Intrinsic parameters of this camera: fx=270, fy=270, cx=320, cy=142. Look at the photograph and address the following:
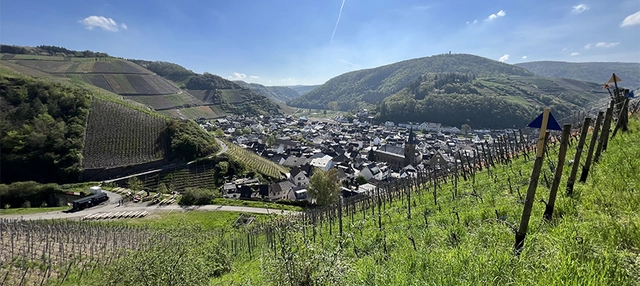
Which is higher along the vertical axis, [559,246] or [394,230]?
[559,246]

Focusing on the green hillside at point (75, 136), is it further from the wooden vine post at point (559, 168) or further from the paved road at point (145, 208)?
the wooden vine post at point (559, 168)

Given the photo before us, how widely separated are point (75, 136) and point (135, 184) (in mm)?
21237

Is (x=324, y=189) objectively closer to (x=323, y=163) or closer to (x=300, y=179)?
(x=300, y=179)

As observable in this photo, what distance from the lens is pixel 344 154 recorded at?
3627 inches

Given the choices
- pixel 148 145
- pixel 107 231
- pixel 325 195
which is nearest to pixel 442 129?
pixel 325 195

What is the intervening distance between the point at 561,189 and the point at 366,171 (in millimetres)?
61025

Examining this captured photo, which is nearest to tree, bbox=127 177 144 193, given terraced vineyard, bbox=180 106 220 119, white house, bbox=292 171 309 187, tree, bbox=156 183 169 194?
tree, bbox=156 183 169 194

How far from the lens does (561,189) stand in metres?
7.64

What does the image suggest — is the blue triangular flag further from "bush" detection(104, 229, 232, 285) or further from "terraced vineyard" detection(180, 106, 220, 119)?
"terraced vineyard" detection(180, 106, 220, 119)

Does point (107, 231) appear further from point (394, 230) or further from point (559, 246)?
point (559, 246)

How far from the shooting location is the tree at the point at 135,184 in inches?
2119

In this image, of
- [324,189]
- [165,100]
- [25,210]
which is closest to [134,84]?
[165,100]

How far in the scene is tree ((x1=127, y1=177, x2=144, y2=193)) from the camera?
5383 cm

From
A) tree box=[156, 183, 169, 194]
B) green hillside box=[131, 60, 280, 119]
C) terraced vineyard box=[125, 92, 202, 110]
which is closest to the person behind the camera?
tree box=[156, 183, 169, 194]
